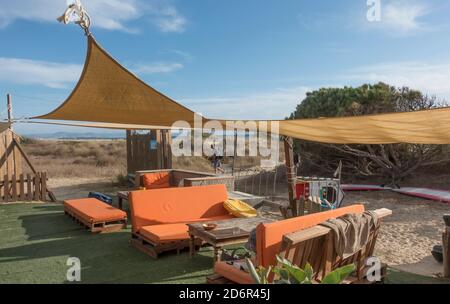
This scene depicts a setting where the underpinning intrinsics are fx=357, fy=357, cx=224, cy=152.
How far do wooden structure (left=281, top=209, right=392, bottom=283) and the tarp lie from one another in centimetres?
144

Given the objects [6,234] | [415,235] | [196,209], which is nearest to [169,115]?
[196,209]

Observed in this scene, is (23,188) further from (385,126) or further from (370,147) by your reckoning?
(370,147)

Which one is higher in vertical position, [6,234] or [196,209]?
[196,209]

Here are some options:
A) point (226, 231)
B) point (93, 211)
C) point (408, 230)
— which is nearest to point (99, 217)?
point (93, 211)

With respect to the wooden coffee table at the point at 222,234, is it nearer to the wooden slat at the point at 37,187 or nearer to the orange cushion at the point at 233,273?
the orange cushion at the point at 233,273

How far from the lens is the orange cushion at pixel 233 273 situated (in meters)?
2.90

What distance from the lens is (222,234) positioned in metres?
4.31

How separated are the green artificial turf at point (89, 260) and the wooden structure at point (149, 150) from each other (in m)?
5.33

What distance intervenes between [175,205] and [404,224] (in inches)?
203

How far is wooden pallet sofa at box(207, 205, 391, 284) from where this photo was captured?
2.86 metres
